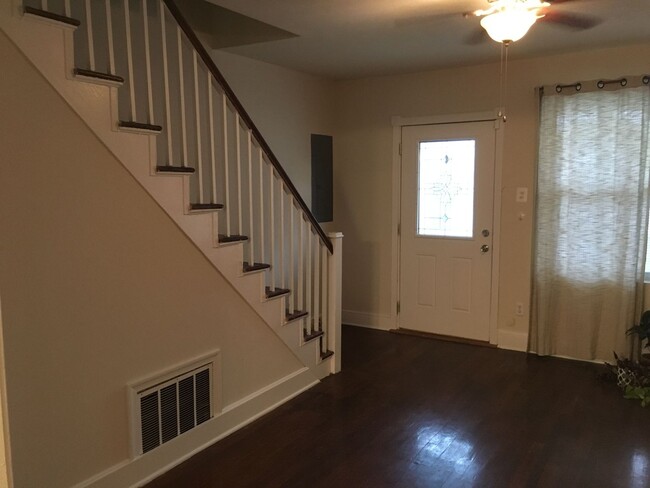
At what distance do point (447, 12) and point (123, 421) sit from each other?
2.77 m

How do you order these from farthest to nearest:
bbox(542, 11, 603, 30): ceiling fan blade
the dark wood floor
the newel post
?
the newel post, bbox(542, 11, 603, 30): ceiling fan blade, the dark wood floor

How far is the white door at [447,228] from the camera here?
15.0ft

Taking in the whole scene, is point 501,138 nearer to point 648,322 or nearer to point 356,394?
point 648,322

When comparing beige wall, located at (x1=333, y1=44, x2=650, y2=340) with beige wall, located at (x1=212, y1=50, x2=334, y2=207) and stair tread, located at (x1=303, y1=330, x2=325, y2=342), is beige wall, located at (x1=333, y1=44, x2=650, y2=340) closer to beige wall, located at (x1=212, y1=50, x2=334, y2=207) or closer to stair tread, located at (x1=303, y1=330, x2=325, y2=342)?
beige wall, located at (x1=212, y1=50, x2=334, y2=207)

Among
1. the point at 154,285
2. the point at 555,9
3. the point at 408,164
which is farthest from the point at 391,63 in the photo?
the point at 154,285

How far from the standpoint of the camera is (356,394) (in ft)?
11.9

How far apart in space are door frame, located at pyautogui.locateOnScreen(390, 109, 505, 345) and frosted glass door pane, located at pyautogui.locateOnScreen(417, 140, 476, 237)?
198 millimetres

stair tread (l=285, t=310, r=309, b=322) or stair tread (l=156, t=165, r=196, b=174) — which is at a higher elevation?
stair tread (l=156, t=165, r=196, b=174)

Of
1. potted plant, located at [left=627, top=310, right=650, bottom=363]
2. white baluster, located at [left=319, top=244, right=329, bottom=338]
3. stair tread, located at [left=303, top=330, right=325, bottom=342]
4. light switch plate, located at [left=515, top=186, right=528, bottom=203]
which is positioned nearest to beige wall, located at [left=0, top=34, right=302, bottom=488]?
stair tread, located at [left=303, top=330, right=325, bottom=342]

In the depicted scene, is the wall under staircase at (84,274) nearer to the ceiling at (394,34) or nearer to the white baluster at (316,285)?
the white baluster at (316,285)

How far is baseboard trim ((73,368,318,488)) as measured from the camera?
243 centimetres

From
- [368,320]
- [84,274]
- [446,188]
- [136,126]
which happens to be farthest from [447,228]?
[84,274]

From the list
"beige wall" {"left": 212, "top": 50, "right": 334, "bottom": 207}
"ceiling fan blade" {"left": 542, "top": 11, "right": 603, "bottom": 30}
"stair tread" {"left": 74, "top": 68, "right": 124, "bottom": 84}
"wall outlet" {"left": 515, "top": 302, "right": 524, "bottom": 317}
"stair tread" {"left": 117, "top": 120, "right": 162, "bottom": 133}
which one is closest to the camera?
"stair tread" {"left": 74, "top": 68, "right": 124, "bottom": 84}

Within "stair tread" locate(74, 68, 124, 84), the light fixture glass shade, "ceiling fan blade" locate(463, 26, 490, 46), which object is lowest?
"stair tread" locate(74, 68, 124, 84)
